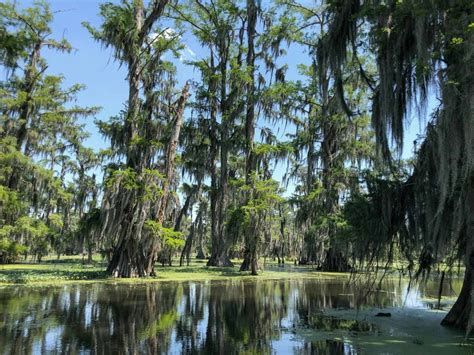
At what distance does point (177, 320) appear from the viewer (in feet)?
31.3

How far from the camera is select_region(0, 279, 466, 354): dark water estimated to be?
23.2 ft

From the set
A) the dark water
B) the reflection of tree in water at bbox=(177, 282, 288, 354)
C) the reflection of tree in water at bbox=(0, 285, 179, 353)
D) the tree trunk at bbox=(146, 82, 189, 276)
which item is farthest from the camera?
the tree trunk at bbox=(146, 82, 189, 276)

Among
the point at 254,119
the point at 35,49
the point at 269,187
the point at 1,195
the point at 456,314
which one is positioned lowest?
the point at 456,314

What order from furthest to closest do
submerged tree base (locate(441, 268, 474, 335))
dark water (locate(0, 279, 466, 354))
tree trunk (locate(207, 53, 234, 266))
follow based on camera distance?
1. tree trunk (locate(207, 53, 234, 266))
2. submerged tree base (locate(441, 268, 474, 335))
3. dark water (locate(0, 279, 466, 354))

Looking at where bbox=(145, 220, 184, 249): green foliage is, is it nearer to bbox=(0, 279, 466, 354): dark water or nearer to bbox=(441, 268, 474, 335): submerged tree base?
bbox=(0, 279, 466, 354): dark water

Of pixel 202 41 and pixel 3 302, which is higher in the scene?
pixel 202 41

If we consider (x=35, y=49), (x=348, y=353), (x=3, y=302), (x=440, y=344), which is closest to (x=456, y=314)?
(x=440, y=344)

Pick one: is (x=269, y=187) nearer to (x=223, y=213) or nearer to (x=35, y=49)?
(x=223, y=213)

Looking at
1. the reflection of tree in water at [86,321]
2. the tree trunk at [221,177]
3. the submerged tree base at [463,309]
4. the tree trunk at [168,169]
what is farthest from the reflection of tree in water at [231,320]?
the tree trunk at [221,177]

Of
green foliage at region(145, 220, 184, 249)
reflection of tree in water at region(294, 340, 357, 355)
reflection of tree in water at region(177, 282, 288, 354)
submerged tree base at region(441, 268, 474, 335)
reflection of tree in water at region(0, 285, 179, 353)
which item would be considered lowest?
reflection of tree in water at region(0, 285, 179, 353)

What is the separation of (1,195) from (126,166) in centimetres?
545

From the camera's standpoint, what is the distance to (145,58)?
22.6 meters

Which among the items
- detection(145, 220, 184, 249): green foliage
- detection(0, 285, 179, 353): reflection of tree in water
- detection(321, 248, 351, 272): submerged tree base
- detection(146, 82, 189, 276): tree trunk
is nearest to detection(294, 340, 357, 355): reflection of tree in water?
detection(0, 285, 179, 353): reflection of tree in water

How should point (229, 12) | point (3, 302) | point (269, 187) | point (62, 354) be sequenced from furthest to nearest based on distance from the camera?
point (229, 12) → point (269, 187) → point (3, 302) → point (62, 354)
